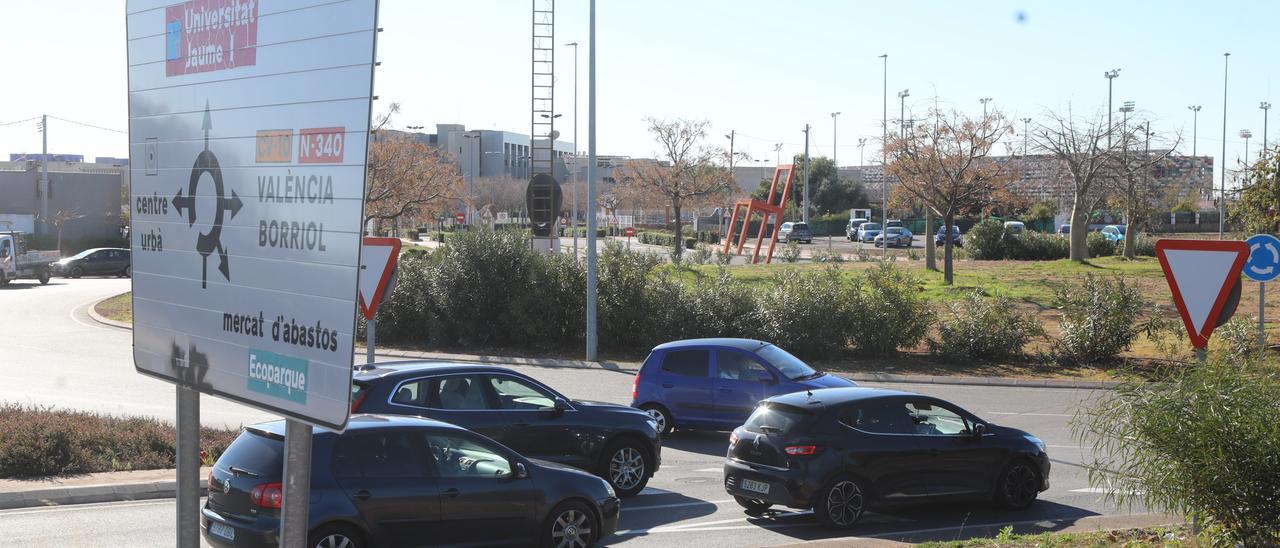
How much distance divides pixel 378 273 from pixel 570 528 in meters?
6.19

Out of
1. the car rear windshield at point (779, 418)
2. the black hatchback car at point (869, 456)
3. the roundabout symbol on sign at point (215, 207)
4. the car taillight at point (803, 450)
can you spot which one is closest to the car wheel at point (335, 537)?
the black hatchback car at point (869, 456)

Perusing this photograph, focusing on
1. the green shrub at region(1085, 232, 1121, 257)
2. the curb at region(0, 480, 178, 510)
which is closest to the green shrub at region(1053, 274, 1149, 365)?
the curb at region(0, 480, 178, 510)

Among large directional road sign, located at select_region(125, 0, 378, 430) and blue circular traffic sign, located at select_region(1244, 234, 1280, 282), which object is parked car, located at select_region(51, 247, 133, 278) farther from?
large directional road sign, located at select_region(125, 0, 378, 430)

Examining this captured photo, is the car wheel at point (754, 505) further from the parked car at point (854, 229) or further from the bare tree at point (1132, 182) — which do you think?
the parked car at point (854, 229)

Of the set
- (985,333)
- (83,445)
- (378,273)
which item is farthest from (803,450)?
(985,333)

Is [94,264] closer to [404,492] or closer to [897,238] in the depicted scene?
[897,238]

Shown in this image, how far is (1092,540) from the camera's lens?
9.07 metres

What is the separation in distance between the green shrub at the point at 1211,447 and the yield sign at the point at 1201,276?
130 cm

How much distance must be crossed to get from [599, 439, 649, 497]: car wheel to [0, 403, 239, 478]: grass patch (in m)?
4.68

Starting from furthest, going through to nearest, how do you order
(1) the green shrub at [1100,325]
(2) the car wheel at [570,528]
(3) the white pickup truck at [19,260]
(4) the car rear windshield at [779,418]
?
1. (3) the white pickup truck at [19,260]
2. (1) the green shrub at [1100,325]
3. (4) the car rear windshield at [779,418]
4. (2) the car wheel at [570,528]

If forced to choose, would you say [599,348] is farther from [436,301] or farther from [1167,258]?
[1167,258]

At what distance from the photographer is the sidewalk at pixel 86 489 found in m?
11.9

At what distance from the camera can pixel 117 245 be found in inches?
2689

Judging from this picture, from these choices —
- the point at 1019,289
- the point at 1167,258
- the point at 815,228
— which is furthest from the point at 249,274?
the point at 815,228
